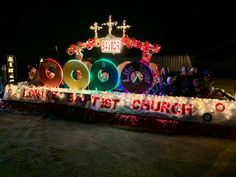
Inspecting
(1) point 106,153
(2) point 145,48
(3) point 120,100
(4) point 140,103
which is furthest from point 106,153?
(2) point 145,48

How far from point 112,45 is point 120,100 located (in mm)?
2075

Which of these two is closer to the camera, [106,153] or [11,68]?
[106,153]

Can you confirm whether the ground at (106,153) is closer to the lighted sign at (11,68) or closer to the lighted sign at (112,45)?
the lighted sign at (112,45)

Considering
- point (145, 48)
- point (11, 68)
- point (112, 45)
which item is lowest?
point (11, 68)

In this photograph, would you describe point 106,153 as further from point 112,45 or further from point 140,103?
point 112,45

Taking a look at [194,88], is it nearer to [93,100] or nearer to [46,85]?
[93,100]

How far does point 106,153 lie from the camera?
653cm

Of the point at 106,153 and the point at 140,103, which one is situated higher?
the point at 140,103

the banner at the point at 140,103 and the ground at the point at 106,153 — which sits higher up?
the banner at the point at 140,103

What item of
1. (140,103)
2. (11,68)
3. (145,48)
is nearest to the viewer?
(140,103)

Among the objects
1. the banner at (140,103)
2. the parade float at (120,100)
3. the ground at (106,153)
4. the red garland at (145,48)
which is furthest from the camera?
the red garland at (145,48)

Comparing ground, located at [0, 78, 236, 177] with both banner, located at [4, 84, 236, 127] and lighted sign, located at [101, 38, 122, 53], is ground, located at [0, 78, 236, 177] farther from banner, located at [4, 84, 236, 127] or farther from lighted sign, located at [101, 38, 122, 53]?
lighted sign, located at [101, 38, 122, 53]

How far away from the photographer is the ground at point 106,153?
18.2ft

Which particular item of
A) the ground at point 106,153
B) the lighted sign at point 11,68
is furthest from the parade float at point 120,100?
the lighted sign at point 11,68
